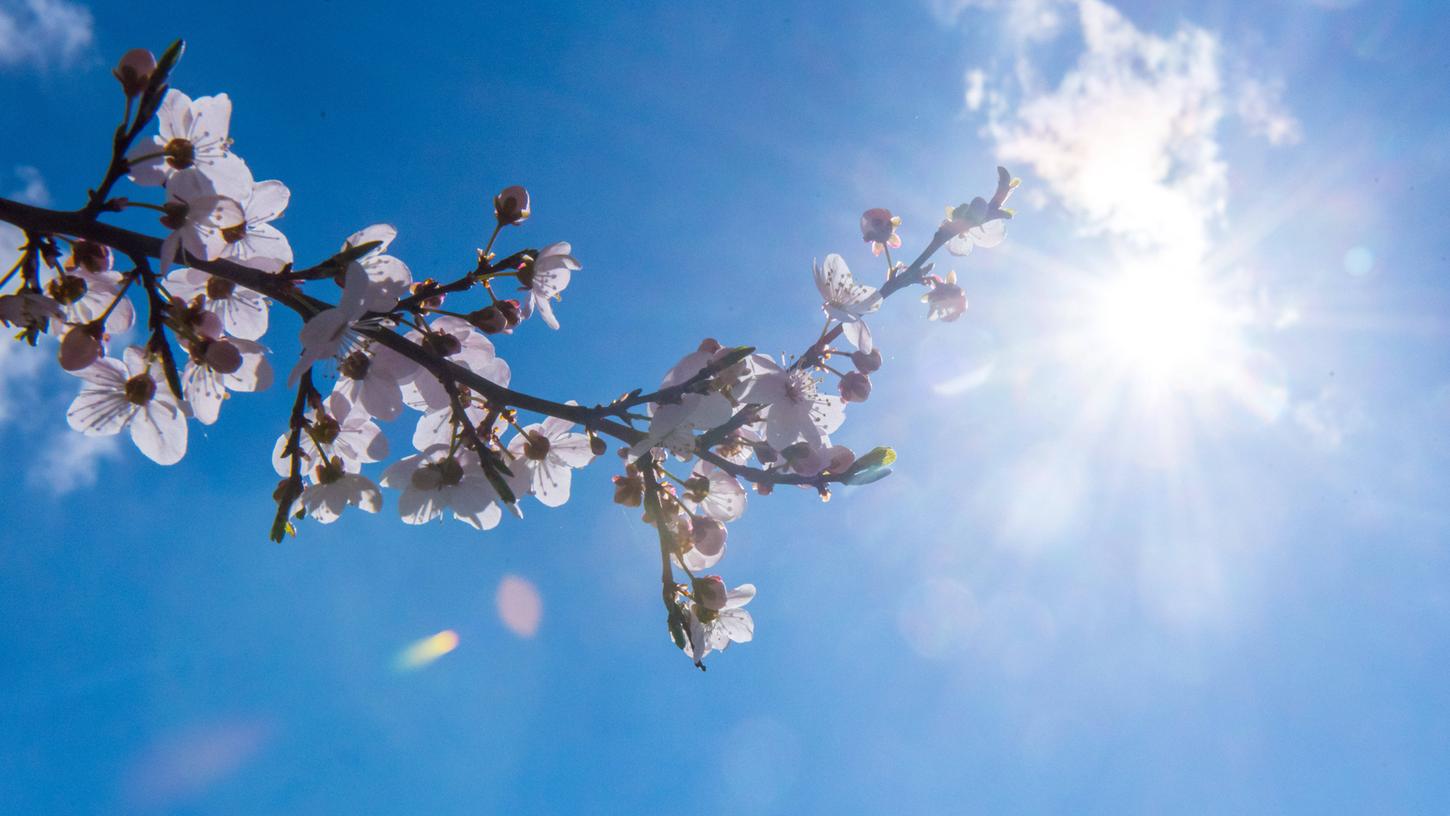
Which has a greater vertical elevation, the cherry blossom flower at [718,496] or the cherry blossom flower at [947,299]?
the cherry blossom flower at [947,299]

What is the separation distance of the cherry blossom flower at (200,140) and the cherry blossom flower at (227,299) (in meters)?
0.33

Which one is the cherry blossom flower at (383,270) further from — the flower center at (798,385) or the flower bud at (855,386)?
the flower bud at (855,386)

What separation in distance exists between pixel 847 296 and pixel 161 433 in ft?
8.58

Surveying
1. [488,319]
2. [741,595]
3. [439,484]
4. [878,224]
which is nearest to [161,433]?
[439,484]

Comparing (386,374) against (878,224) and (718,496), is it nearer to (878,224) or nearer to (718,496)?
(718,496)

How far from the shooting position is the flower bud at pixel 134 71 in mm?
2459

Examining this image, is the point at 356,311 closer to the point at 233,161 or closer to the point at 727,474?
the point at 233,161

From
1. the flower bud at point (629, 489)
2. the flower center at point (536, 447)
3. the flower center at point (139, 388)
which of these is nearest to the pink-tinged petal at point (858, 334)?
the flower bud at point (629, 489)

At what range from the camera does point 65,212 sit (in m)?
2.36

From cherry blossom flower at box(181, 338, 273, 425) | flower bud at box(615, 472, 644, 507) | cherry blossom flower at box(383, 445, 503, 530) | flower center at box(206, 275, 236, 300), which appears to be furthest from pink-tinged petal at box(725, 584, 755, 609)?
flower center at box(206, 275, 236, 300)

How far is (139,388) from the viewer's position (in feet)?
9.21

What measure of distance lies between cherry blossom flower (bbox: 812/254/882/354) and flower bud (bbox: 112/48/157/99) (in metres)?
2.31

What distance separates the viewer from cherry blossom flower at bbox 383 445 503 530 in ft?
9.23

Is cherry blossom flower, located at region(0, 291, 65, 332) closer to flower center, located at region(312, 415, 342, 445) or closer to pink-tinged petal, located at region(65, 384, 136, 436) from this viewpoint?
pink-tinged petal, located at region(65, 384, 136, 436)
